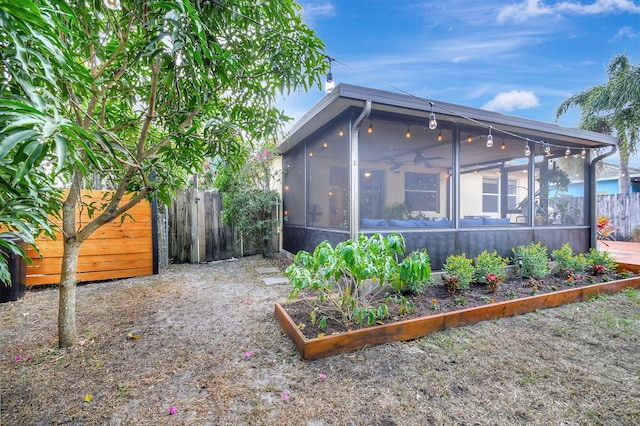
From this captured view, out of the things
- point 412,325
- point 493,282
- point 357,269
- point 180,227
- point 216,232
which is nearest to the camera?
point 357,269

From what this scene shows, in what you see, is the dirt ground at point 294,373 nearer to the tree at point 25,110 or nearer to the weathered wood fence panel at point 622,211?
the tree at point 25,110

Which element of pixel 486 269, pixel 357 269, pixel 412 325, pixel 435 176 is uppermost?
pixel 435 176

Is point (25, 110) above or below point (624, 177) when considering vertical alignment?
below

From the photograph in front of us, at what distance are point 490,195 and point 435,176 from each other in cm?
185

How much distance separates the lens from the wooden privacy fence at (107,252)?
4102 millimetres

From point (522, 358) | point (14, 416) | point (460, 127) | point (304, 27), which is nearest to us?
point (14, 416)

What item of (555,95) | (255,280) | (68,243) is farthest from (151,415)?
(555,95)

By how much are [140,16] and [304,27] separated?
1.27 m

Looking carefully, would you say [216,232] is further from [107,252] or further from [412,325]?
[412,325]

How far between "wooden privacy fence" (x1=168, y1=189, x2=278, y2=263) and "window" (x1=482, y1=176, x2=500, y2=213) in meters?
5.75

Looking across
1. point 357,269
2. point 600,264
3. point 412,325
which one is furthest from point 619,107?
point 357,269

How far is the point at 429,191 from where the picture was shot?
5.18 metres

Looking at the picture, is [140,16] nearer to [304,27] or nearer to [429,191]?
[304,27]

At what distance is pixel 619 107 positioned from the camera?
9.07 metres
